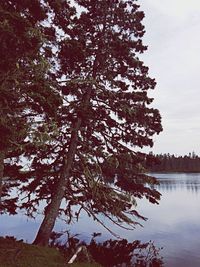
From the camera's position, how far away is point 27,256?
11.0 metres

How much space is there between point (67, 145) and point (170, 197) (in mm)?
43647

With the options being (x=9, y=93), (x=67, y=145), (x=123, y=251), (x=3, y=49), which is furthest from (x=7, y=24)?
(x=123, y=251)

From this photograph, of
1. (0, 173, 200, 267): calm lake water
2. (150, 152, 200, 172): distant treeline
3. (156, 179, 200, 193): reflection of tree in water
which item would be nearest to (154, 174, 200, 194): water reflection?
(156, 179, 200, 193): reflection of tree in water

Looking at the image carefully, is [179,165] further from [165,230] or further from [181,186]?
[165,230]

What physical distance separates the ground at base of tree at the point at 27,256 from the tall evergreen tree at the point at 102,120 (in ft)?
6.33

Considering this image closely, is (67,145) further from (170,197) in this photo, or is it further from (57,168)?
(170,197)

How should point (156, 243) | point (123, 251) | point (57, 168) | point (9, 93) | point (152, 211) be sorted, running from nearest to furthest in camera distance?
point (9, 93) < point (57, 168) < point (123, 251) < point (156, 243) < point (152, 211)

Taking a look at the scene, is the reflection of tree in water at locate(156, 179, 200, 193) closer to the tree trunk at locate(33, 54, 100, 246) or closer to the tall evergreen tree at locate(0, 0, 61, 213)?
the tree trunk at locate(33, 54, 100, 246)

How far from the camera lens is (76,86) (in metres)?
14.7

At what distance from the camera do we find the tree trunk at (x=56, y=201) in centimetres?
1407

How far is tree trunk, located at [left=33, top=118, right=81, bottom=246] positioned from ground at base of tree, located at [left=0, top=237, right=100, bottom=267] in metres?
1.55

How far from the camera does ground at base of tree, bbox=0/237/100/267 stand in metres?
10.2

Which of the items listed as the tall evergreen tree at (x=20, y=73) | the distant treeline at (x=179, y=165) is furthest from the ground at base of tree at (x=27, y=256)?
the distant treeline at (x=179, y=165)

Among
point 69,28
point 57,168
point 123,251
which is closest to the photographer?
point 69,28
